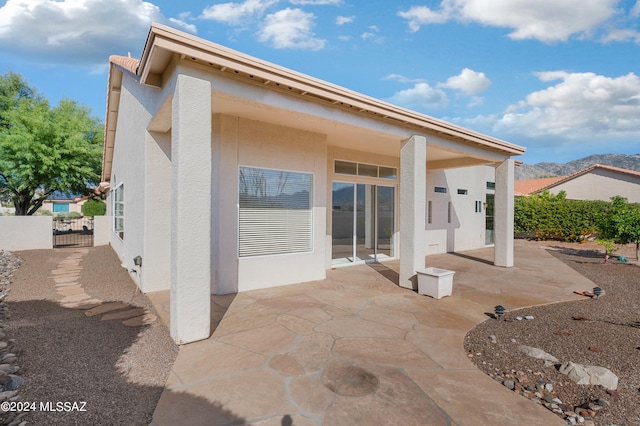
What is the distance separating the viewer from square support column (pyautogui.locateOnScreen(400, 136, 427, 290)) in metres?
6.85

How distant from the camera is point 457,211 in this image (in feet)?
43.7

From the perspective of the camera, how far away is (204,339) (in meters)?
4.06

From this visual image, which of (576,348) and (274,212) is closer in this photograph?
(576,348)

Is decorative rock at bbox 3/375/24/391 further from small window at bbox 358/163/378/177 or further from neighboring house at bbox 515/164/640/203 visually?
neighboring house at bbox 515/164/640/203

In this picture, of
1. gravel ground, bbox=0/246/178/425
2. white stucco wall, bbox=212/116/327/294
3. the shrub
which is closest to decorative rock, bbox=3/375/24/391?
gravel ground, bbox=0/246/178/425

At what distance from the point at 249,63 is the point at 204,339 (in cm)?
388

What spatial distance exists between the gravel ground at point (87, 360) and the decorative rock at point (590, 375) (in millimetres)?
4174

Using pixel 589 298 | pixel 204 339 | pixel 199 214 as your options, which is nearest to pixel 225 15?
pixel 199 214

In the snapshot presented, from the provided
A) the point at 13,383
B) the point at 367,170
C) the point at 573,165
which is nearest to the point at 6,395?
→ the point at 13,383

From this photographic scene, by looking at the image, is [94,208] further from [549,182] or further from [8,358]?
[549,182]

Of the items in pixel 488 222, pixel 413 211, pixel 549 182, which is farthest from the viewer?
pixel 549 182

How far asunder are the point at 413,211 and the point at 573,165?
15065 cm

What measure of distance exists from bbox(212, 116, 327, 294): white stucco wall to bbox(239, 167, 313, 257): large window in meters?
0.14

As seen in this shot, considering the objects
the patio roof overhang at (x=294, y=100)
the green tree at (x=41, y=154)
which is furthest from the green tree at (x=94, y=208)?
the patio roof overhang at (x=294, y=100)
